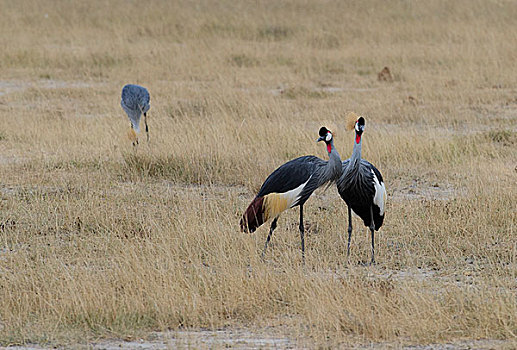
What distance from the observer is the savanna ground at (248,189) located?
431cm

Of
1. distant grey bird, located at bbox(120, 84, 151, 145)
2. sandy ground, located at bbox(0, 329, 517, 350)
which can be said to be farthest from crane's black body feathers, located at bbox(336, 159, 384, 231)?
distant grey bird, located at bbox(120, 84, 151, 145)

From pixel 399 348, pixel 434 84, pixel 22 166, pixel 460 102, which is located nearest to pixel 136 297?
pixel 399 348

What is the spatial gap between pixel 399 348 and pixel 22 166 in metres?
5.01

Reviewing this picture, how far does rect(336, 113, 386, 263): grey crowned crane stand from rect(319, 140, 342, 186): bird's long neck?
8cm

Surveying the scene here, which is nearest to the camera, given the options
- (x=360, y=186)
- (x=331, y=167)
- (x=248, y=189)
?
(x=331, y=167)

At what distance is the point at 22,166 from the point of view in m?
7.82

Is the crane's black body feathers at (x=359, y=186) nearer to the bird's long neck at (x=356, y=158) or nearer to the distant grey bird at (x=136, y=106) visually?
the bird's long neck at (x=356, y=158)

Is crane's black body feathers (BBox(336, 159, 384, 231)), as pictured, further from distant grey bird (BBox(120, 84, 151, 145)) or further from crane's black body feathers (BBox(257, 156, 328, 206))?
distant grey bird (BBox(120, 84, 151, 145))

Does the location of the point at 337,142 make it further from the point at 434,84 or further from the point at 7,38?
the point at 7,38

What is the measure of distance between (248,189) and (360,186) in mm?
Result: 2196

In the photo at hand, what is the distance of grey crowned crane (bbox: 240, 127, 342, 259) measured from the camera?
16.5 feet

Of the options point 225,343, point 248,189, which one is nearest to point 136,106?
point 248,189

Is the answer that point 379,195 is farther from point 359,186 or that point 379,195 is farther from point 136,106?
point 136,106

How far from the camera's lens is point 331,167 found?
500 centimetres
